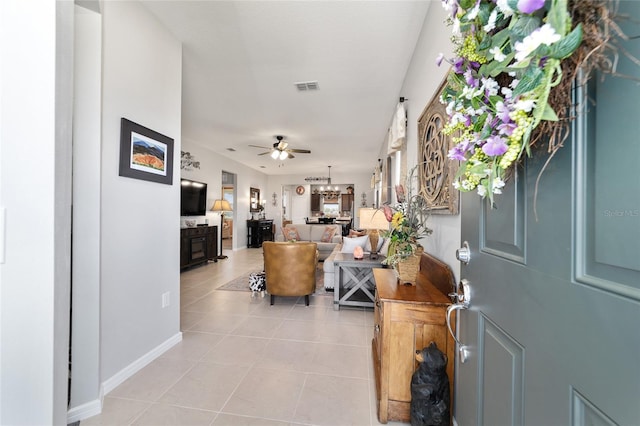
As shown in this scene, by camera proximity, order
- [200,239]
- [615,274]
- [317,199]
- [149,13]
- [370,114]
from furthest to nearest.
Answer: [317,199] → [200,239] → [370,114] → [149,13] → [615,274]

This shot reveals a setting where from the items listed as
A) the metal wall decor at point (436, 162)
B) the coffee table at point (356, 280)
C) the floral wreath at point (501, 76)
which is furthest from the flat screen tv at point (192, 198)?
the floral wreath at point (501, 76)

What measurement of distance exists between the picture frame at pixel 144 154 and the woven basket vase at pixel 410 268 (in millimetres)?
2058

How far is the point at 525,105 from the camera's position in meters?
0.48

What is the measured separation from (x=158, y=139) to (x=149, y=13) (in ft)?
3.35

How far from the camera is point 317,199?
13289 mm

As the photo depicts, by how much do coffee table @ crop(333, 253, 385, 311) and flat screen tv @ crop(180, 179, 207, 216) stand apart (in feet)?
12.7

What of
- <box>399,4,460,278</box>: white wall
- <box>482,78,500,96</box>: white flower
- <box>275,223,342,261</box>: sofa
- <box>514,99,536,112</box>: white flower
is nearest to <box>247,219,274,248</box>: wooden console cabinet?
<box>275,223,342,261</box>: sofa

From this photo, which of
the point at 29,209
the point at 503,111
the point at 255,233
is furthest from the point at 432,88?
the point at 255,233

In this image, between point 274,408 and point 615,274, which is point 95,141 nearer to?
point 274,408

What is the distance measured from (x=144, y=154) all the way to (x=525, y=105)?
2393 millimetres

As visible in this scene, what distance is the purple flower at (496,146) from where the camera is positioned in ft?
1.80

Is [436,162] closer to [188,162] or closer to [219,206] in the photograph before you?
[188,162]

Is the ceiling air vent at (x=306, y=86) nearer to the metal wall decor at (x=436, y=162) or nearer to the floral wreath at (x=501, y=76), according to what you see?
the metal wall decor at (x=436, y=162)

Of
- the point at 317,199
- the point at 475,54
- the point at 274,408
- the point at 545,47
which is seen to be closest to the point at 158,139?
the point at 274,408
